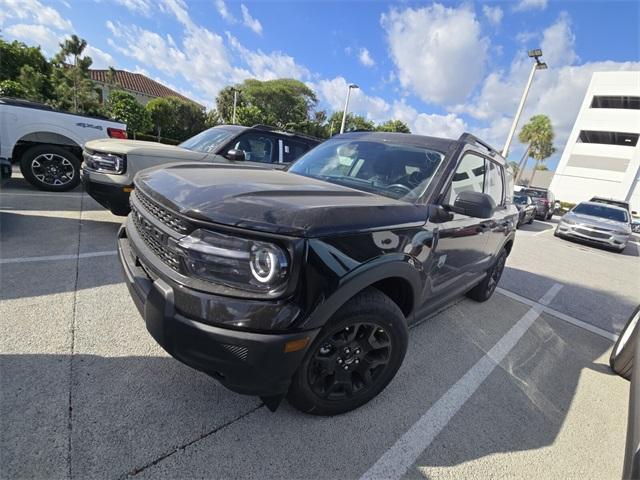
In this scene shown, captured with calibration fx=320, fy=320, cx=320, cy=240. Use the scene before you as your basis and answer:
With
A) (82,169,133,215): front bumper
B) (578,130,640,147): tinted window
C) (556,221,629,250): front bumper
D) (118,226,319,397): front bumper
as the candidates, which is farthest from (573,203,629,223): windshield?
(578,130,640,147): tinted window

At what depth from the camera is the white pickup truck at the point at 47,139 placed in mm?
5414

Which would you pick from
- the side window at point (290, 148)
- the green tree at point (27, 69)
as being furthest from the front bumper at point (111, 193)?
the green tree at point (27, 69)

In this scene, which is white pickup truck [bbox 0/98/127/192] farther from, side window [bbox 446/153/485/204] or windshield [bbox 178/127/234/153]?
side window [bbox 446/153/485/204]

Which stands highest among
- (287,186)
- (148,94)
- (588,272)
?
(148,94)

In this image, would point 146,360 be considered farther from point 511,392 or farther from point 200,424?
point 511,392

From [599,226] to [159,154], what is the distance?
13264mm

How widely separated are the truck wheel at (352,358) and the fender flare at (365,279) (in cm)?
13

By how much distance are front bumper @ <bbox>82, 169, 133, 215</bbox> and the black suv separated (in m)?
2.01

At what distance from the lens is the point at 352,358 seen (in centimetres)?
197

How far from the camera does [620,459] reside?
2.17 m

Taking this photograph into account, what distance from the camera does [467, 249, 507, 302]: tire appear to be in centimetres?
413

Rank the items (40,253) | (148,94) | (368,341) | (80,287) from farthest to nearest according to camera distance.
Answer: (148,94)
(40,253)
(80,287)
(368,341)

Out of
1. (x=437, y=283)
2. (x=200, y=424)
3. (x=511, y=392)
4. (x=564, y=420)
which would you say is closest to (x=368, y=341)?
(x=437, y=283)

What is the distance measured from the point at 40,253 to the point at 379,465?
13.4ft
